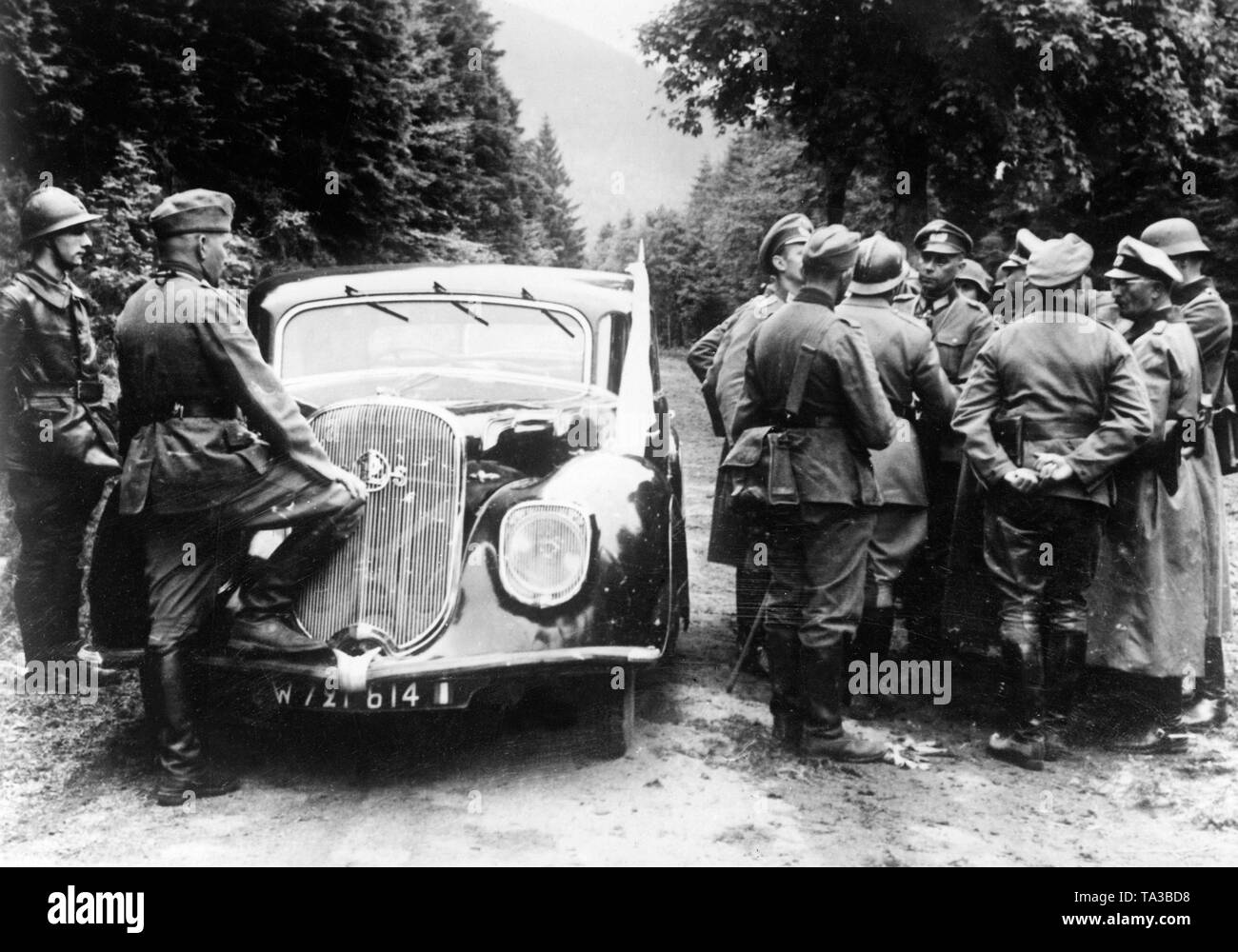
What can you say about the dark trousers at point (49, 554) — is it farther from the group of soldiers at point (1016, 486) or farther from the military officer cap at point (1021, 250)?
the military officer cap at point (1021, 250)

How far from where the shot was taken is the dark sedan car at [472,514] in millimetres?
3830

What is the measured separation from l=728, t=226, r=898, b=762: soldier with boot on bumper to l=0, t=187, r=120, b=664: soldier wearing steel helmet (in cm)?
258

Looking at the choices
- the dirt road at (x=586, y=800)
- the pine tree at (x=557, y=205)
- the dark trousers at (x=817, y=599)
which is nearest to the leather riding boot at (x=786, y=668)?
the dark trousers at (x=817, y=599)

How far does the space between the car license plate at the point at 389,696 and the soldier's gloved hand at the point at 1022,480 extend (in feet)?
7.00

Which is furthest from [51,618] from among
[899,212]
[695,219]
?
[695,219]

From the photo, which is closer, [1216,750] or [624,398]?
[1216,750]

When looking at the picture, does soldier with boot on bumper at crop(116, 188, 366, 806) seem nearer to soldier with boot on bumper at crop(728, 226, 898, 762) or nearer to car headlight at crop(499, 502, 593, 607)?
car headlight at crop(499, 502, 593, 607)

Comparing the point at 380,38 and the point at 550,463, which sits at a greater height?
the point at 380,38

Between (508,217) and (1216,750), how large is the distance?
28.7 meters

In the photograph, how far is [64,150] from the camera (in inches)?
340

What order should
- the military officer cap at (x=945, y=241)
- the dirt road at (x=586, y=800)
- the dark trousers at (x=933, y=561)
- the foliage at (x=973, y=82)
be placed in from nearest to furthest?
the dirt road at (x=586, y=800), the dark trousers at (x=933, y=561), the military officer cap at (x=945, y=241), the foliage at (x=973, y=82)

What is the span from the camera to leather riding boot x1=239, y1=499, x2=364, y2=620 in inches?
156

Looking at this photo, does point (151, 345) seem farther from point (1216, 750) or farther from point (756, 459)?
point (1216, 750)

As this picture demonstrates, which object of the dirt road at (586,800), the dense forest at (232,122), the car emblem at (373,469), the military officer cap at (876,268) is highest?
the dense forest at (232,122)
